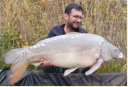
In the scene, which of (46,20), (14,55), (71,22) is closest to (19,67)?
(14,55)

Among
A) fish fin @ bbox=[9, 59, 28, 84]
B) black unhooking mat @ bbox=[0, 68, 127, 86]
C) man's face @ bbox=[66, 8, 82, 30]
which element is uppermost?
man's face @ bbox=[66, 8, 82, 30]

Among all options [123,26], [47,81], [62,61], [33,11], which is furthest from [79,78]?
[33,11]

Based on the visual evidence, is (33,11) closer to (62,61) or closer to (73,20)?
(73,20)

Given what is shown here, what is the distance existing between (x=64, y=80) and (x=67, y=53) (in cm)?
38

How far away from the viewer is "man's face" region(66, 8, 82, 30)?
180 centimetres

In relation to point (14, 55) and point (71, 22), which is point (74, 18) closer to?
point (71, 22)

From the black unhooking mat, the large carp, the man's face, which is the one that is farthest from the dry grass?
the large carp

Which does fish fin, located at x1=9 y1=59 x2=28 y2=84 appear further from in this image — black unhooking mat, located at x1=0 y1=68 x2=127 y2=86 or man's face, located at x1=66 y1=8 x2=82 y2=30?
man's face, located at x1=66 y1=8 x2=82 y2=30

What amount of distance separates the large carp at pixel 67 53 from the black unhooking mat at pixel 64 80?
0.29 metres

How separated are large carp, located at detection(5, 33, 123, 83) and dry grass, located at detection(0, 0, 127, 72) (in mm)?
663

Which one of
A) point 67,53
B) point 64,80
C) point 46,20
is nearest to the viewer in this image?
point 67,53

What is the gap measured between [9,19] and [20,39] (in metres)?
0.26

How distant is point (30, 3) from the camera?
246 cm

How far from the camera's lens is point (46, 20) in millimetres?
2393
